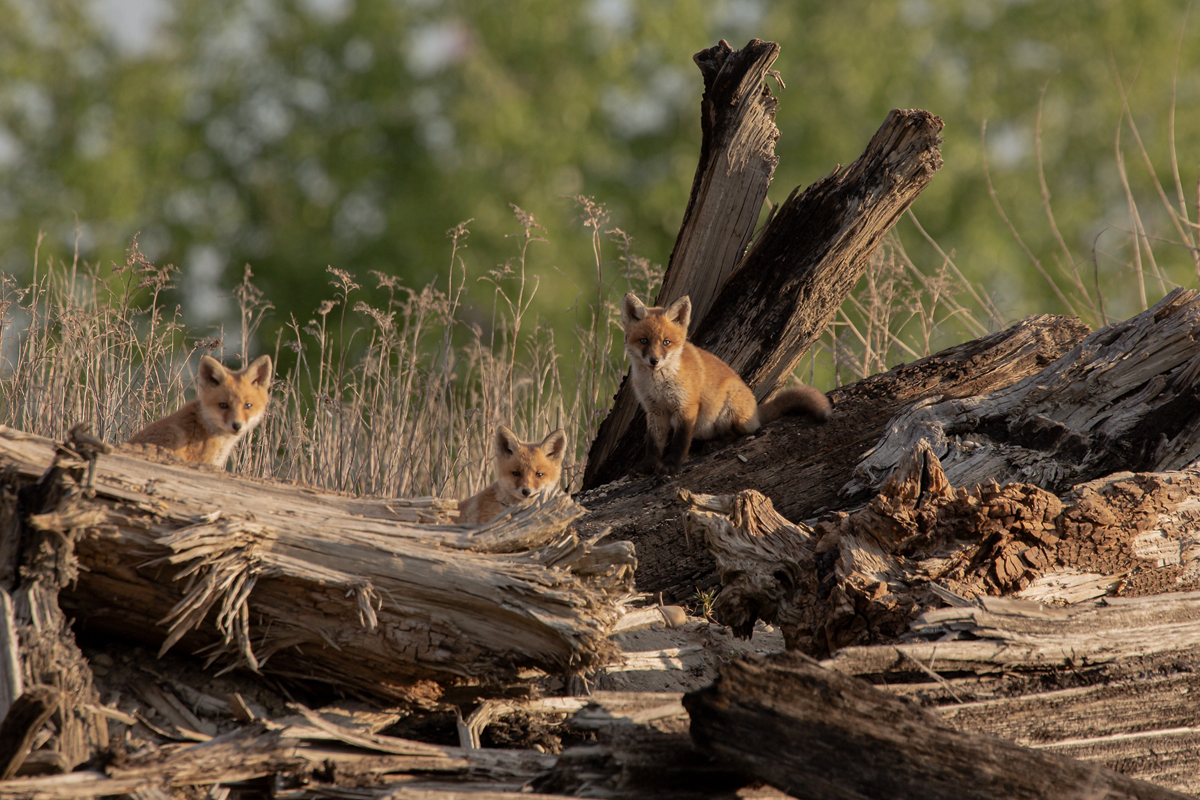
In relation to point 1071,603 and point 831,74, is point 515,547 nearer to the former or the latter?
point 1071,603

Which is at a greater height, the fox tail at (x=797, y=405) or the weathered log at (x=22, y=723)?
the fox tail at (x=797, y=405)

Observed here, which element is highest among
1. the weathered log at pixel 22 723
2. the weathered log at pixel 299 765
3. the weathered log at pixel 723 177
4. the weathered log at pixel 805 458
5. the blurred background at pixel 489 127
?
the blurred background at pixel 489 127

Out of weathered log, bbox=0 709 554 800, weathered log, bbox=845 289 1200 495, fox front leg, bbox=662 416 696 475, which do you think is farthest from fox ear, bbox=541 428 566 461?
weathered log, bbox=0 709 554 800

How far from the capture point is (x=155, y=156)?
1592 centimetres

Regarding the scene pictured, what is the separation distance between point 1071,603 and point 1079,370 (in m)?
1.73

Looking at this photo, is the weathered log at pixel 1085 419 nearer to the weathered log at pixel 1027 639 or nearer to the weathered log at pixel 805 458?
the weathered log at pixel 805 458

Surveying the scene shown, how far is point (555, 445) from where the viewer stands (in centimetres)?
562

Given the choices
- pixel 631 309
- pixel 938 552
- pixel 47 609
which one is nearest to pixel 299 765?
pixel 47 609

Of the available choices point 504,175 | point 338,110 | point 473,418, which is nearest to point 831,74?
point 504,175

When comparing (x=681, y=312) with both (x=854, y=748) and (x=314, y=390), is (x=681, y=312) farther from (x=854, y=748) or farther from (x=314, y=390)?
(x=854, y=748)

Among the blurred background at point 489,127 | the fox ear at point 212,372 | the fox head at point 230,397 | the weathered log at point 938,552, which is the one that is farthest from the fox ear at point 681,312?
the blurred background at point 489,127

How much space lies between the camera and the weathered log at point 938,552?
3.55 metres

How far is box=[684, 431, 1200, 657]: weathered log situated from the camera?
140 inches

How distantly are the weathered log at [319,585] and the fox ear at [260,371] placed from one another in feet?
6.52
